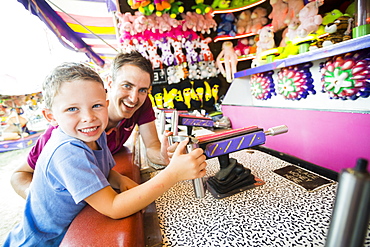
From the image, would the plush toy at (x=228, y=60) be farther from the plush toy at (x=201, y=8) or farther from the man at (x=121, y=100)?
the man at (x=121, y=100)

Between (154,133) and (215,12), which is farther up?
(215,12)

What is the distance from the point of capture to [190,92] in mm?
2955

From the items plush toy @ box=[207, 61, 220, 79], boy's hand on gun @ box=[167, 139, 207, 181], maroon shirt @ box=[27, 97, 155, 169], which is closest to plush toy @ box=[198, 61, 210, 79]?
plush toy @ box=[207, 61, 220, 79]

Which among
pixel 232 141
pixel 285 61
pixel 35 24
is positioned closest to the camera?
pixel 232 141

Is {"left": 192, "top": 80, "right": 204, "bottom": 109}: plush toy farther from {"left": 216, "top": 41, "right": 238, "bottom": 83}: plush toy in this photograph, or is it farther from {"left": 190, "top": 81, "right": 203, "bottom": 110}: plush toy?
{"left": 216, "top": 41, "right": 238, "bottom": 83}: plush toy

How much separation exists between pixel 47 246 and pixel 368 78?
1.49 meters

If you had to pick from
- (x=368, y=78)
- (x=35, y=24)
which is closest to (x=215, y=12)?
(x=35, y=24)

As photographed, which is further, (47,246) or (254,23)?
(254,23)

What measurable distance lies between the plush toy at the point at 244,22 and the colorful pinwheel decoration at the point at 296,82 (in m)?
1.78

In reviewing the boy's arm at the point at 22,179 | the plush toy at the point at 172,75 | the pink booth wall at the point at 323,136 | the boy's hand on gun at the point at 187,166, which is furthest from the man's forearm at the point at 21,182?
the plush toy at the point at 172,75

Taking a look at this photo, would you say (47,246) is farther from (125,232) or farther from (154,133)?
(154,133)

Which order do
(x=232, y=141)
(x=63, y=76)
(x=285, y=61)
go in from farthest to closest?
(x=285, y=61) → (x=232, y=141) → (x=63, y=76)

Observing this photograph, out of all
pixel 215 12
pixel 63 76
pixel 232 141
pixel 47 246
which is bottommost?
pixel 47 246

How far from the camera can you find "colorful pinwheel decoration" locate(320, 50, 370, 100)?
885 millimetres
